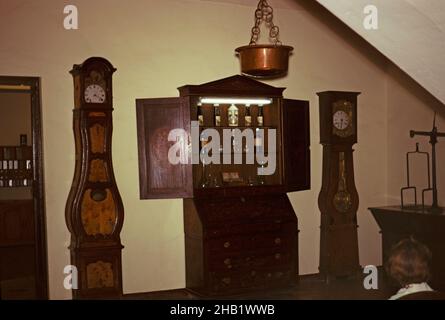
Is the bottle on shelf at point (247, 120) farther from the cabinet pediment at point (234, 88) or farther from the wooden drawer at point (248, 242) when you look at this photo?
the wooden drawer at point (248, 242)

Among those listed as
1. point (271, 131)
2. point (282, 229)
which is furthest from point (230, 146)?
point (282, 229)

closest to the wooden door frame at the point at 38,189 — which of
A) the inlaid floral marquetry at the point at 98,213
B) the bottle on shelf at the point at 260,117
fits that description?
the inlaid floral marquetry at the point at 98,213

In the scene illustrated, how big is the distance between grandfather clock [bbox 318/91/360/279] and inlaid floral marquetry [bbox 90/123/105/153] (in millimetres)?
2448

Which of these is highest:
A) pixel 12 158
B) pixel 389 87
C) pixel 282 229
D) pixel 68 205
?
pixel 389 87

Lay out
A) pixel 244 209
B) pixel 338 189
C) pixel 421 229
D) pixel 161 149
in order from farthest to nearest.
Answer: pixel 338 189 < pixel 244 209 < pixel 161 149 < pixel 421 229

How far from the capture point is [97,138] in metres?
4.84

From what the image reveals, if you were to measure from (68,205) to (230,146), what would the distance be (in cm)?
167

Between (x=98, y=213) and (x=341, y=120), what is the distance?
278cm

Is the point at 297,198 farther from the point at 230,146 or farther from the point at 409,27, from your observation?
the point at 409,27

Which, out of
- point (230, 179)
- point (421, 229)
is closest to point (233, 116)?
point (230, 179)

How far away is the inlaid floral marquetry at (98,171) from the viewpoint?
4824mm

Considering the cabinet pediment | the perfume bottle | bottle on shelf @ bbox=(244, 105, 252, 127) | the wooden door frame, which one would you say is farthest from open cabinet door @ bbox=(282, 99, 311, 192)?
the wooden door frame

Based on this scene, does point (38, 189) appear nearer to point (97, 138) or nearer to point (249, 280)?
point (97, 138)
